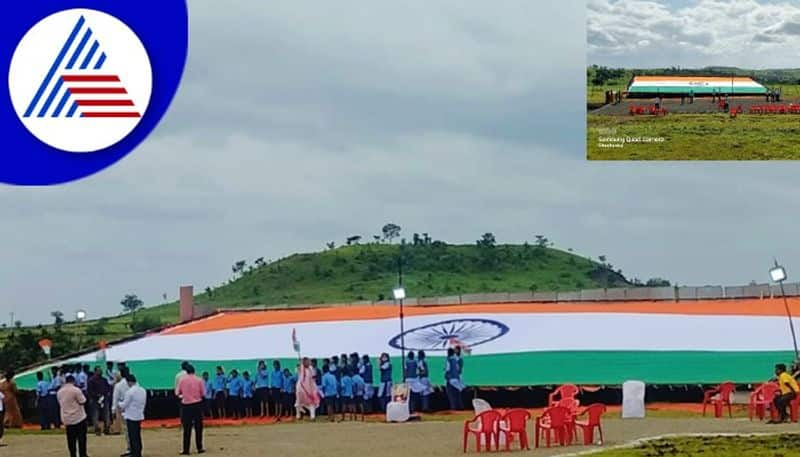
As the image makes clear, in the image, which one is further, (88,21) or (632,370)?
(632,370)

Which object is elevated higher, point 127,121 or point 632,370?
point 127,121

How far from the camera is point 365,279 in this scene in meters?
14.2

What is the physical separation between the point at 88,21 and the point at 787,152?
623 centimetres

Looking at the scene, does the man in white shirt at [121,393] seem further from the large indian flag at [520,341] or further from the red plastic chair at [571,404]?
the red plastic chair at [571,404]

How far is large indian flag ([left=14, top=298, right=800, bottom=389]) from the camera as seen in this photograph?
14.0 meters

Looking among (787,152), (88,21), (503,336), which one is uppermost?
(88,21)

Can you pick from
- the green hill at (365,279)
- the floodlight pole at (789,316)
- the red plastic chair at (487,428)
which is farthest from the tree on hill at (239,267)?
the floodlight pole at (789,316)

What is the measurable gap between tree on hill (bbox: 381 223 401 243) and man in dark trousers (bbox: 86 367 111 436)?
2.87m

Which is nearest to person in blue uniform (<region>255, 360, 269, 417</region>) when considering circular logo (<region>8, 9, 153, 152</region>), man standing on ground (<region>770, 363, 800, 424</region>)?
circular logo (<region>8, 9, 153, 152</region>)

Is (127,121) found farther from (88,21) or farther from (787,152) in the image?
(787,152)

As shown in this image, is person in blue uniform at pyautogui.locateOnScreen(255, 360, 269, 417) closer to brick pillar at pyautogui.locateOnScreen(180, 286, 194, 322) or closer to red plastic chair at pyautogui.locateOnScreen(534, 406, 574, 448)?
brick pillar at pyautogui.locateOnScreen(180, 286, 194, 322)

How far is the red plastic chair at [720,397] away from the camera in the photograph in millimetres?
13969

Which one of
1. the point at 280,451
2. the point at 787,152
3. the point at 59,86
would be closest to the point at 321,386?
the point at 280,451

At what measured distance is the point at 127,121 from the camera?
1307 cm
